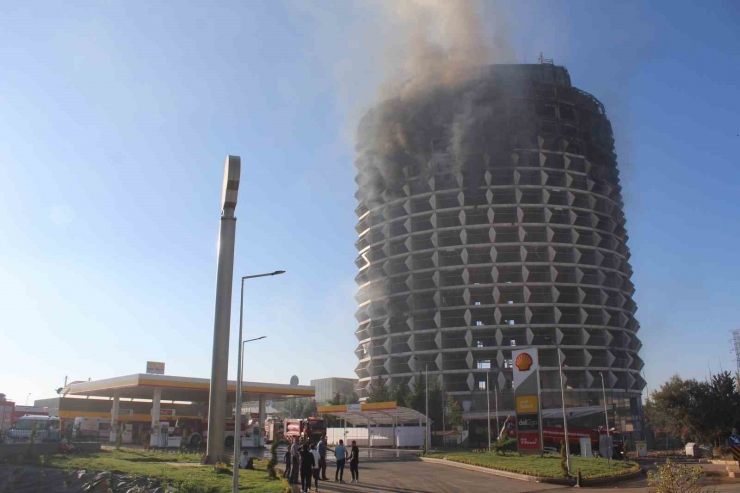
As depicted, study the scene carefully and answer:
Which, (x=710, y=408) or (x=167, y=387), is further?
(x=167, y=387)

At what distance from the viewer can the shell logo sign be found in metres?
39.0

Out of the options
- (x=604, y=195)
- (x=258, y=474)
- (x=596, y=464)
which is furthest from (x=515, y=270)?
(x=258, y=474)

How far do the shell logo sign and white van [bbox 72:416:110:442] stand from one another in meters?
38.0

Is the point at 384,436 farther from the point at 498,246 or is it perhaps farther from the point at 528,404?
the point at 498,246

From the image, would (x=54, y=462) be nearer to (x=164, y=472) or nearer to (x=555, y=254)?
(x=164, y=472)

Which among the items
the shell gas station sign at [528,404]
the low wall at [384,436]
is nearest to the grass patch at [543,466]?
the shell gas station sign at [528,404]

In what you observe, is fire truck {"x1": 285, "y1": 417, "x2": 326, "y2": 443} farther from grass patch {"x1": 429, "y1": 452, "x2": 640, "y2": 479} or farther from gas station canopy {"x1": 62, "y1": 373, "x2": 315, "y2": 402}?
grass patch {"x1": 429, "y1": 452, "x2": 640, "y2": 479}

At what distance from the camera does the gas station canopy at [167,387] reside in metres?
57.9

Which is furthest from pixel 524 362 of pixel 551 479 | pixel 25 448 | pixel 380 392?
pixel 380 392

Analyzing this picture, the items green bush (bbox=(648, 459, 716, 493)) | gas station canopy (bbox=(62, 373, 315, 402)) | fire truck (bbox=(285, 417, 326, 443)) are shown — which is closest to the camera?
green bush (bbox=(648, 459, 716, 493))

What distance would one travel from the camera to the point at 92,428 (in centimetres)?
5816

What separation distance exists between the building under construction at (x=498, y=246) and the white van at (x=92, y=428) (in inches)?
1907

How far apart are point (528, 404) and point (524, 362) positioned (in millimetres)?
2623

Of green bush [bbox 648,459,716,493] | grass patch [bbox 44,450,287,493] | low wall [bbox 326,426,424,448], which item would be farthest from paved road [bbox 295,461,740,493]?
low wall [bbox 326,426,424,448]
